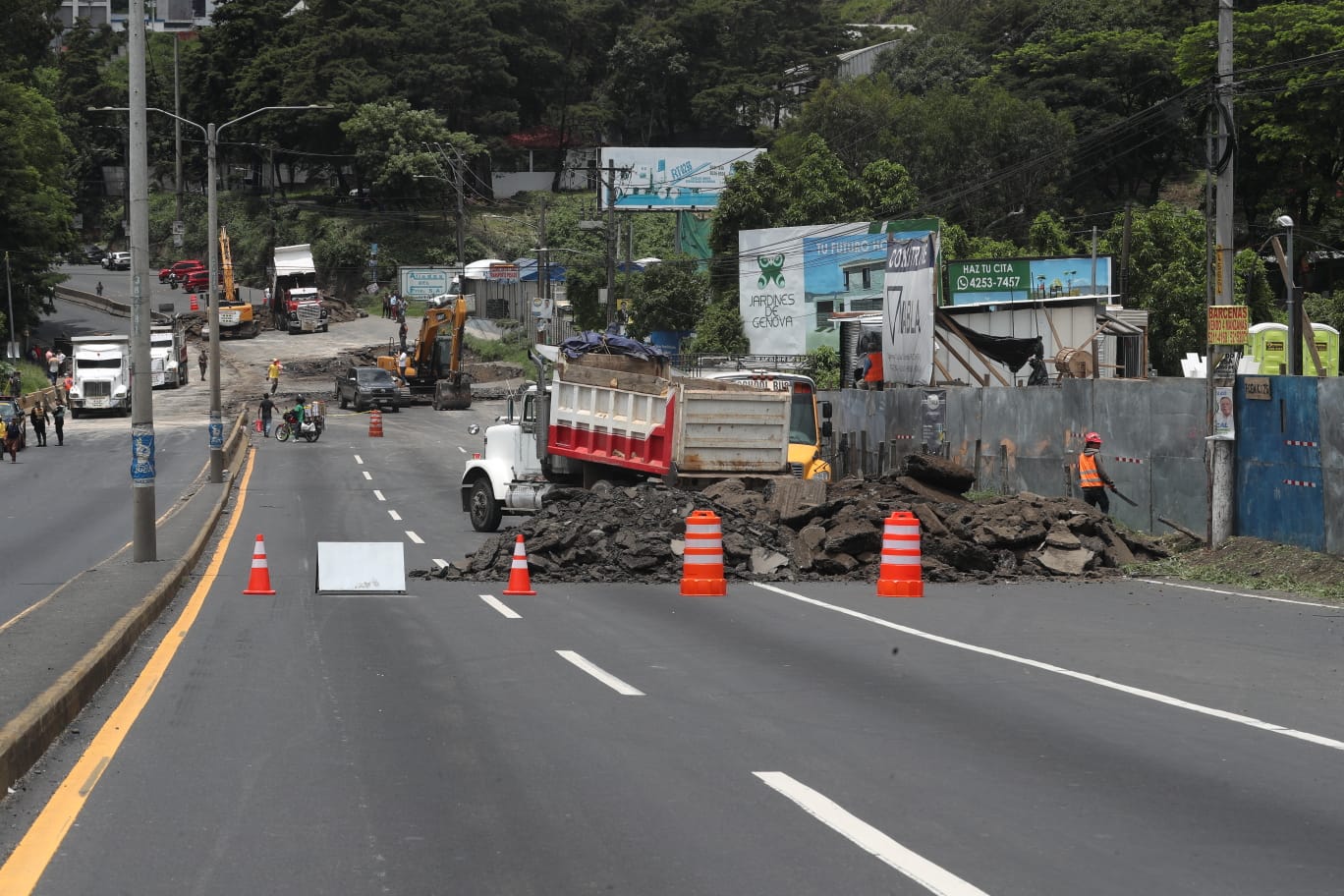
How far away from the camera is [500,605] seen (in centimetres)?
1748

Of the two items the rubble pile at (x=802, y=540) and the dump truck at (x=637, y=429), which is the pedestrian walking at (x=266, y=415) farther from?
the rubble pile at (x=802, y=540)

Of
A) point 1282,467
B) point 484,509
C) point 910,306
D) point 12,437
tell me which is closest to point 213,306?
point 12,437

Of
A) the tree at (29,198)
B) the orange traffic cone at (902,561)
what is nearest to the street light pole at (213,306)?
the orange traffic cone at (902,561)

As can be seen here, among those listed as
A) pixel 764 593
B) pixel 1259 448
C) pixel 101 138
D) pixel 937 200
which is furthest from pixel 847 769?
pixel 101 138

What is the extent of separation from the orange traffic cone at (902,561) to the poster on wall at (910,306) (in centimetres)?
1862

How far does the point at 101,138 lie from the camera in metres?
136

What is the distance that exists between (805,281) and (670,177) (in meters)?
27.5

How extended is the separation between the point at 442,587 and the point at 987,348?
20888mm

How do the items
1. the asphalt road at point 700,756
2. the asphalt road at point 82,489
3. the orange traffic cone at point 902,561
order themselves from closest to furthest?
the asphalt road at point 700,756 → the orange traffic cone at point 902,561 → the asphalt road at point 82,489

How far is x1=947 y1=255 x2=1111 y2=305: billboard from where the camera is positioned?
52594 mm

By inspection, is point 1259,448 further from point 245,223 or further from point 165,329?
point 245,223

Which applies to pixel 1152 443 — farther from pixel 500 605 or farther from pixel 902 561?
pixel 500 605

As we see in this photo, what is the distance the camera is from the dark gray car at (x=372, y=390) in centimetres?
6494

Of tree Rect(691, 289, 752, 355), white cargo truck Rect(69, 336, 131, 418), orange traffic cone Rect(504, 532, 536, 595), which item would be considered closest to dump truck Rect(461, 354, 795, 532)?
orange traffic cone Rect(504, 532, 536, 595)
